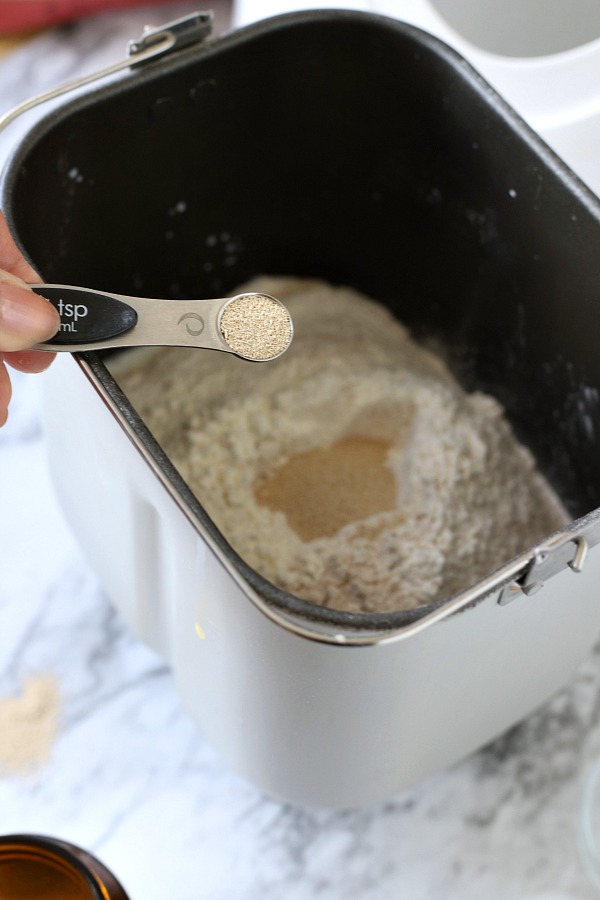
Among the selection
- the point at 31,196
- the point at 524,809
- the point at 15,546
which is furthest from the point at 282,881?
the point at 31,196

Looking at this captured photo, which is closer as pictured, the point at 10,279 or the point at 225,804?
the point at 10,279

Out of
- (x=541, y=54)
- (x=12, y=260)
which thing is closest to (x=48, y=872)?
(x=12, y=260)

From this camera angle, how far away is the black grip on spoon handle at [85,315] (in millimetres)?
396

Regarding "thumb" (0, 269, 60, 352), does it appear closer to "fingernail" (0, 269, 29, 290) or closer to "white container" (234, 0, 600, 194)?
"fingernail" (0, 269, 29, 290)

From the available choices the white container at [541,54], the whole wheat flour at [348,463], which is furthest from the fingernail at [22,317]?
the white container at [541,54]

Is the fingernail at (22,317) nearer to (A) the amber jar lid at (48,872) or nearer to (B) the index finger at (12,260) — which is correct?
(B) the index finger at (12,260)

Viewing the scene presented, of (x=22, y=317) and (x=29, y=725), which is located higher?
(x=22, y=317)

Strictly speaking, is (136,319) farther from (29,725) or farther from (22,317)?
(29,725)

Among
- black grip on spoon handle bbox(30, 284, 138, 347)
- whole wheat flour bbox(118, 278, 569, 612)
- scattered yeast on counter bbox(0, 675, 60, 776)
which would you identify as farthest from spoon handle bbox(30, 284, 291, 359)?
scattered yeast on counter bbox(0, 675, 60, 776)

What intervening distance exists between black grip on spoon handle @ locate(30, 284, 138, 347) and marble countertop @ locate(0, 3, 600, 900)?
25cm

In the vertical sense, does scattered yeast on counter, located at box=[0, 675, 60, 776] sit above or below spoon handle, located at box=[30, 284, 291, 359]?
below

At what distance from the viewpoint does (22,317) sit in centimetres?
37

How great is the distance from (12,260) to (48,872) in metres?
0.25

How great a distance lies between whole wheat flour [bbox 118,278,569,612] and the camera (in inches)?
20.8
